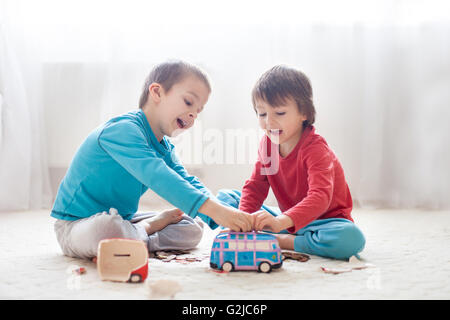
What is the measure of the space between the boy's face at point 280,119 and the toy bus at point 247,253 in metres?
0.32

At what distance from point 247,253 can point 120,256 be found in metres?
0.24

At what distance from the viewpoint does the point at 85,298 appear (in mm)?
688

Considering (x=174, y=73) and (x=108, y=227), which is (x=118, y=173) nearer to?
(x=108, y=227)

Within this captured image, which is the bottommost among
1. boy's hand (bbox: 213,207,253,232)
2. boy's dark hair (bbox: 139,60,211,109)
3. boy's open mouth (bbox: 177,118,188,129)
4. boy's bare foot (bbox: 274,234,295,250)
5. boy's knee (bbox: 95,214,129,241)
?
boy's bare foot (bbox: 274,234,295,250)

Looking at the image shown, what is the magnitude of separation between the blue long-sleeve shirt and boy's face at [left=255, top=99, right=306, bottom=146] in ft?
0.84

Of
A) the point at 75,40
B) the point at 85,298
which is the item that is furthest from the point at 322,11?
the point at 85,298

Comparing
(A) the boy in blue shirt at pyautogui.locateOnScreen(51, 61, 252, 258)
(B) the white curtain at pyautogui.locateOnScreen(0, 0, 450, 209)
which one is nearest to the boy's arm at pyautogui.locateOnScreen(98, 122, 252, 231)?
(A) the boy in blue shirt at pyautogui.locateOnScreen(51, 61, 252, 258)

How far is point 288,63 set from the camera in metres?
1.85

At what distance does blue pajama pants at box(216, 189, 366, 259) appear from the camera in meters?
0.97

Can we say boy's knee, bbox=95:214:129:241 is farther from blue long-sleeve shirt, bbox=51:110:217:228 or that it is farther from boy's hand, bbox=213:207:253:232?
boy's hand, bbox=213:207:253:232

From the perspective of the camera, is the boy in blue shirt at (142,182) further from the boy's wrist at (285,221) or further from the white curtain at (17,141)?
the white curtain at (17,141)

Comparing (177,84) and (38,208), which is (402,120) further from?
(38,208)

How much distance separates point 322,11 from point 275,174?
3.21 feet

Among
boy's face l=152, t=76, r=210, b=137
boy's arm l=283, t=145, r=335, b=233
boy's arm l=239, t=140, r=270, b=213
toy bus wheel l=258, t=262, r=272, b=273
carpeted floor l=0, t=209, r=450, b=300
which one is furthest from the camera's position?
boy's arm l=239, t=140, r=270, b=213
